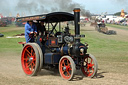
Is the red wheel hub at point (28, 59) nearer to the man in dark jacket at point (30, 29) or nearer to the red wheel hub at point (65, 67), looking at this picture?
the man in dark jacket at point (30, 29)

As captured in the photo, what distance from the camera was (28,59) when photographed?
26.9 feet

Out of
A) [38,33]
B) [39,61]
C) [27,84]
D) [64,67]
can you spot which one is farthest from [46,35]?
[27,84]

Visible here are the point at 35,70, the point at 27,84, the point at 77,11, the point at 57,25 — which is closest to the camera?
the point at 27,84

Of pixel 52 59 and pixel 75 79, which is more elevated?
pixel 52 59

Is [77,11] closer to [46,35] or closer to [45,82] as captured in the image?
[46,35]

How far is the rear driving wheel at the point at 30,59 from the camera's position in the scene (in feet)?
24.5

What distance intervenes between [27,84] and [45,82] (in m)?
0.53

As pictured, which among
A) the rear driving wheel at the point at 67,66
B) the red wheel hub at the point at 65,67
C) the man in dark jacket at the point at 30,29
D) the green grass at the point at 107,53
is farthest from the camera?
the green grass at the point at 107,53

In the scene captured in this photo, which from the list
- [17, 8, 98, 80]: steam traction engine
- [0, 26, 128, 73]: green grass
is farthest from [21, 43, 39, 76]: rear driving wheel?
[0, 26, 128, 73]: green grass

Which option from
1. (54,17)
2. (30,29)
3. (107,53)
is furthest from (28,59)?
(107,53)

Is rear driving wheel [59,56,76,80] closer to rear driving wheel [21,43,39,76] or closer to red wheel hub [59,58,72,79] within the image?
red wheel hub [59,58,72,79]

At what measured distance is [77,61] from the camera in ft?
23.2

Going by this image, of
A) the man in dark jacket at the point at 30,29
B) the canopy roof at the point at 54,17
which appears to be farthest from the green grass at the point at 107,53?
the man in dark jacket at the point at 30,29

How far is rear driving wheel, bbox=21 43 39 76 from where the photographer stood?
747cm
